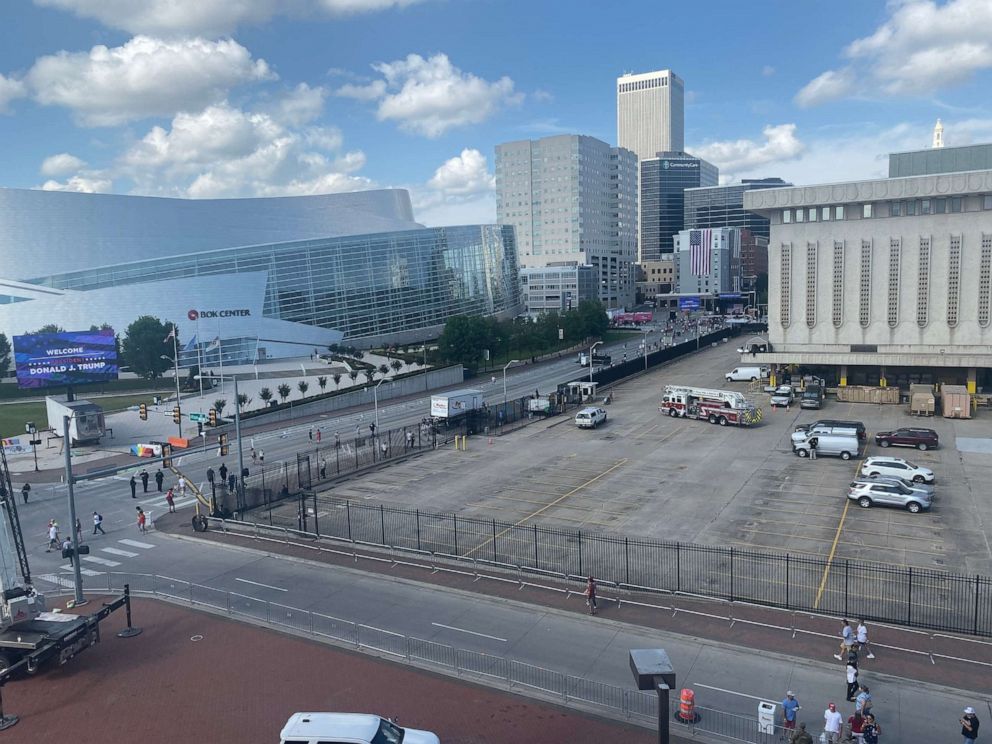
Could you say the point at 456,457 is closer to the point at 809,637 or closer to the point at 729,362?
the point at 809,637

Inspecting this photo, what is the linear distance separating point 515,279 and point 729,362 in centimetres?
7863

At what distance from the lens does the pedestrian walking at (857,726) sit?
1541 cm

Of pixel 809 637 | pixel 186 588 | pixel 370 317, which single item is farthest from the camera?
pixel 370 317

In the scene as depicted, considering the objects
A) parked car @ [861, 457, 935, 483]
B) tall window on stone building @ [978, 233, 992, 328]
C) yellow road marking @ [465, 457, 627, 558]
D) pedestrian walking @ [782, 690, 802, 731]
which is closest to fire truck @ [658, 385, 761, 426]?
yellow road marking @ [465, 457, 627, 558]

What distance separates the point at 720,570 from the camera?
2677 cm

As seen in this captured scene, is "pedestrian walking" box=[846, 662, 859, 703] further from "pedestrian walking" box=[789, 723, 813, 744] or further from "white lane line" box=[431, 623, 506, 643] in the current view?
"white lane line" box=[431, 623, 506, 643]

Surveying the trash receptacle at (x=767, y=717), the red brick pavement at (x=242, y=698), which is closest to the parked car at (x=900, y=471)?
the trash receptacle at (x=767, y=717)

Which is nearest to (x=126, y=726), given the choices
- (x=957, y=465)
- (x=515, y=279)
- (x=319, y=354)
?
(x=957, y=465)

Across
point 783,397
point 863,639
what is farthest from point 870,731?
point 783,397

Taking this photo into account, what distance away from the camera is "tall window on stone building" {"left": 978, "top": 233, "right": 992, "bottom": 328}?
6312 cm

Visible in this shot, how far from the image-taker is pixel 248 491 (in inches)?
1558

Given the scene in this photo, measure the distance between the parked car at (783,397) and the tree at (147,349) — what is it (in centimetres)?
6829

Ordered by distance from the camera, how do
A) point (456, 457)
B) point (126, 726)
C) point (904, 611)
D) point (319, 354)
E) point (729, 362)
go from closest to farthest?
1. point (126, 726)
2. point (904, 611)
3. point (456, 457)
4. point (729, 362)
5. point (319, 354)

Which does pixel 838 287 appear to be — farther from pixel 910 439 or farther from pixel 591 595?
pixel 591 595
